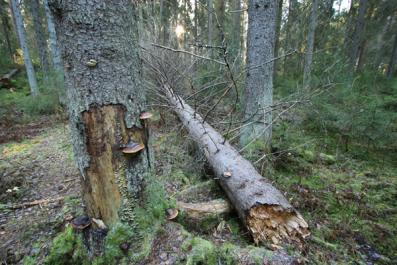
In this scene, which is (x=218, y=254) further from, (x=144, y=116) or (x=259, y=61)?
(x=259, y=61)

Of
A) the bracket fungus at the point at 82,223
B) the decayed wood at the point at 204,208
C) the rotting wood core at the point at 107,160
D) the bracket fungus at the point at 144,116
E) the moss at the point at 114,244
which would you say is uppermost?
the bracket fungus at the point at 144,116

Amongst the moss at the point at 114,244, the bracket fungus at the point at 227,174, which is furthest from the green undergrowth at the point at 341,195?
the moss at the point at 114,244

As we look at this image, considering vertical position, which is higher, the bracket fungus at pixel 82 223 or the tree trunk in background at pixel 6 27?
the tree trunk in background at pixel 6 27

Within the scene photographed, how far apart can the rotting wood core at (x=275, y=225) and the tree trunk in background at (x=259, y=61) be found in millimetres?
1797

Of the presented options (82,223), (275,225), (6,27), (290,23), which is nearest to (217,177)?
(275,225)

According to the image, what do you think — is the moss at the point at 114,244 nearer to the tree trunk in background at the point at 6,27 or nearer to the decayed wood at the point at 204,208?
the decayed wood at the point at 204,208

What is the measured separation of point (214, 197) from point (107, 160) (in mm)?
1715

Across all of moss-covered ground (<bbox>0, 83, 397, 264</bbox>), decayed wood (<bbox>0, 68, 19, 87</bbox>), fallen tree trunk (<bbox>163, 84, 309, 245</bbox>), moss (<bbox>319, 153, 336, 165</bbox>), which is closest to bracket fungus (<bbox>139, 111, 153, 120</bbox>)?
moss-covered ground (<bbox>0, 83, 397, 264</bbox>)

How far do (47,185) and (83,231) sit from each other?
2.33 metres

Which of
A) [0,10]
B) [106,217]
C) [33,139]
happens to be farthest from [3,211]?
[0,10]

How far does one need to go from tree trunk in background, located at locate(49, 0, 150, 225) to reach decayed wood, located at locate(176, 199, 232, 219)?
0.68m

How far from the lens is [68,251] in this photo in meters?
1.92

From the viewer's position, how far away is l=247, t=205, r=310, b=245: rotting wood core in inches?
79.7

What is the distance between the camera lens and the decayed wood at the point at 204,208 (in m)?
2.34
